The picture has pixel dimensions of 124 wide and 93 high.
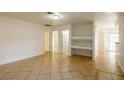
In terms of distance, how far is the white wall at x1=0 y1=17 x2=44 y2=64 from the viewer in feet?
20.4

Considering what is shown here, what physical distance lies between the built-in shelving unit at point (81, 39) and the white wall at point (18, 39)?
8.00ft

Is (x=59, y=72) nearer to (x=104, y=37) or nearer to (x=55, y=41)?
(x=55, y=41)

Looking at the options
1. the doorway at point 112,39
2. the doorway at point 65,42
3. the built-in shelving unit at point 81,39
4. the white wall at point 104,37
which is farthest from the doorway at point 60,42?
the doorway at point 112,39

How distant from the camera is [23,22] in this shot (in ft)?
24.5

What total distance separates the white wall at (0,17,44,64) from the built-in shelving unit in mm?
2439

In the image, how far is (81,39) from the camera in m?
9.02

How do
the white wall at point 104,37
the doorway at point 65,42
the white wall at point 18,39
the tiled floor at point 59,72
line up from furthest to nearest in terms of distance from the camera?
the white wall at point 104,37 → the doorway at point 65,42 → the white wall at point 18,39 → the tiled floor at point 59,72

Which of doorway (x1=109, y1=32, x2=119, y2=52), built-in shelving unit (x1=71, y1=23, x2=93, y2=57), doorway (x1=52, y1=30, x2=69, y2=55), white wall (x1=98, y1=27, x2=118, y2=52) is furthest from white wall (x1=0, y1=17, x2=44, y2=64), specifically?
doorway (x1=109, y1=32, x2=119, y2=52)

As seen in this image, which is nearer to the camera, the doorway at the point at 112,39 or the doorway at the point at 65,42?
the doorway at the point at 65,42

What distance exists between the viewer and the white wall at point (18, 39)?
621 centimetres

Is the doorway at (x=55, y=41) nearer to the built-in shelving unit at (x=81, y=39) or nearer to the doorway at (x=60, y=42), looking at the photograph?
the doorway at (x=60, y=42)

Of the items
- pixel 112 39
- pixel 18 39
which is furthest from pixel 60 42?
pixel 112 39

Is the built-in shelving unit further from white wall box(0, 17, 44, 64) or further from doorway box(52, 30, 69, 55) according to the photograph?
white wall box(0, 17, 44, 64)

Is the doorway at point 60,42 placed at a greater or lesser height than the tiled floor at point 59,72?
greater
